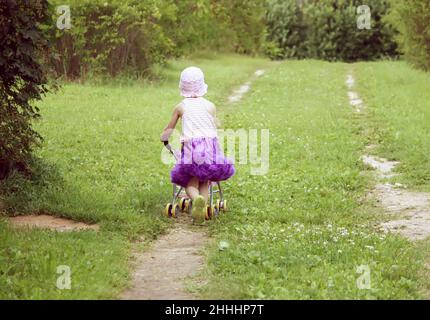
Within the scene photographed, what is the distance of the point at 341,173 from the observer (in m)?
10.3

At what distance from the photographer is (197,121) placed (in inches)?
327

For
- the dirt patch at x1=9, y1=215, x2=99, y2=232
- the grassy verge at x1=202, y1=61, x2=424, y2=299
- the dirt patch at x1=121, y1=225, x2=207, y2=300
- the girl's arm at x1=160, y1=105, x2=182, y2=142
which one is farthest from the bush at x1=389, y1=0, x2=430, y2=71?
the dirt patch at x1=9, y1=215, x2=99, y2=232

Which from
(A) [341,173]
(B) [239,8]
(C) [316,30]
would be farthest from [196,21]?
(A) [341,173]

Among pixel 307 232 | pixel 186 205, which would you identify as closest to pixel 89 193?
pixel 186 205

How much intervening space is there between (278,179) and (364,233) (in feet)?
9.05

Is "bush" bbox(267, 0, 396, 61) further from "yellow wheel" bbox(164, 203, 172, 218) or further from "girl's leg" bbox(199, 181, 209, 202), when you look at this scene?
"yellow wheel" bbox(164, 203, 172, 218)

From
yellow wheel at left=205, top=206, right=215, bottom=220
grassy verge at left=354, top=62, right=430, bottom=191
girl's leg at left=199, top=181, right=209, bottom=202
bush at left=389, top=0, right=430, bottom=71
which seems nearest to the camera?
yellow wheel at left=205, top=206, right=215, bottom=220

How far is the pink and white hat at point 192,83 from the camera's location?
827 cm

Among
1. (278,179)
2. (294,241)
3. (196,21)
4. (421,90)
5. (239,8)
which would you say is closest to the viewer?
(294,241)

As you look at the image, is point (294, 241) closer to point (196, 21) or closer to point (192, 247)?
point (192, 247)

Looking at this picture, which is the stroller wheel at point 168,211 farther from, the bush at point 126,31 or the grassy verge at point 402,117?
the bush at point 126,31

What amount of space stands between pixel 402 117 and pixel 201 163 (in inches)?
323

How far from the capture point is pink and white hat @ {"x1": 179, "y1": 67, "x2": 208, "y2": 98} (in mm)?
8266

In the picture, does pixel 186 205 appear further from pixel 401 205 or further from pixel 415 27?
pixel 415 27
